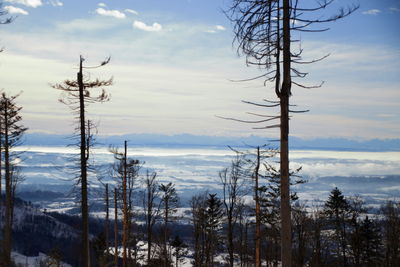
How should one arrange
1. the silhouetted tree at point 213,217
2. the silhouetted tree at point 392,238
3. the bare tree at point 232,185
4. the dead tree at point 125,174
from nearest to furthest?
1. the dead tree at point 125,174
2. the bare tree at point 232,185
3. the silhouetted tree at point 213,217
4. the silhouetted tree at point 392,238

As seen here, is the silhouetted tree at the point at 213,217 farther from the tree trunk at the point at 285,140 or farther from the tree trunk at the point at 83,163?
the tree trunk at the point at 285,140

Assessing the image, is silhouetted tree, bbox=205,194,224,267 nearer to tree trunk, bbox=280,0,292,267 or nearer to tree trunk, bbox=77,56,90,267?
tree trunk, bbox=77,56,90,267

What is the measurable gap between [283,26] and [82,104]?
37.5 feet

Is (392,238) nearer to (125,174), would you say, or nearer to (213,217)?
(213,217)

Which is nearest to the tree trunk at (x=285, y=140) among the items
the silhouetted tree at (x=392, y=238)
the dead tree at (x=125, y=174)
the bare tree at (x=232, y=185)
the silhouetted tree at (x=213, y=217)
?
the bare tree at (x=232, y=185)

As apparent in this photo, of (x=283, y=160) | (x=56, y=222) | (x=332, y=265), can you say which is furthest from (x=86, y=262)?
(x=56, y=222)

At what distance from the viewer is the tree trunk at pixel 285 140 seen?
10766mm

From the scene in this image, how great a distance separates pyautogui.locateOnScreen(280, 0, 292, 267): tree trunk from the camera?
1077 cm

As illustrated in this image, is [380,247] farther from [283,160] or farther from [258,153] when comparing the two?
[283,160]

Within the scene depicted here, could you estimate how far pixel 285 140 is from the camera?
1104 cm

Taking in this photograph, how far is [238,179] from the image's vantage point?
92.7 feet

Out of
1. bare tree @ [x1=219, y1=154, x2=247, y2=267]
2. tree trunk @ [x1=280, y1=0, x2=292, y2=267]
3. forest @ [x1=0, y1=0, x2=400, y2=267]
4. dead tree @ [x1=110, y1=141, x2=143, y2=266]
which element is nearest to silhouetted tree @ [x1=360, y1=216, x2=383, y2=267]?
forest @ [x1=0, y1=0, x2=400, y2=267]

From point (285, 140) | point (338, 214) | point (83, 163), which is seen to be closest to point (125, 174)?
point (83, 163)

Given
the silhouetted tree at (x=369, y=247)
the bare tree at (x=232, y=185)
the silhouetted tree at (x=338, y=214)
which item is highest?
the bare tree at (x=232, y=185)
